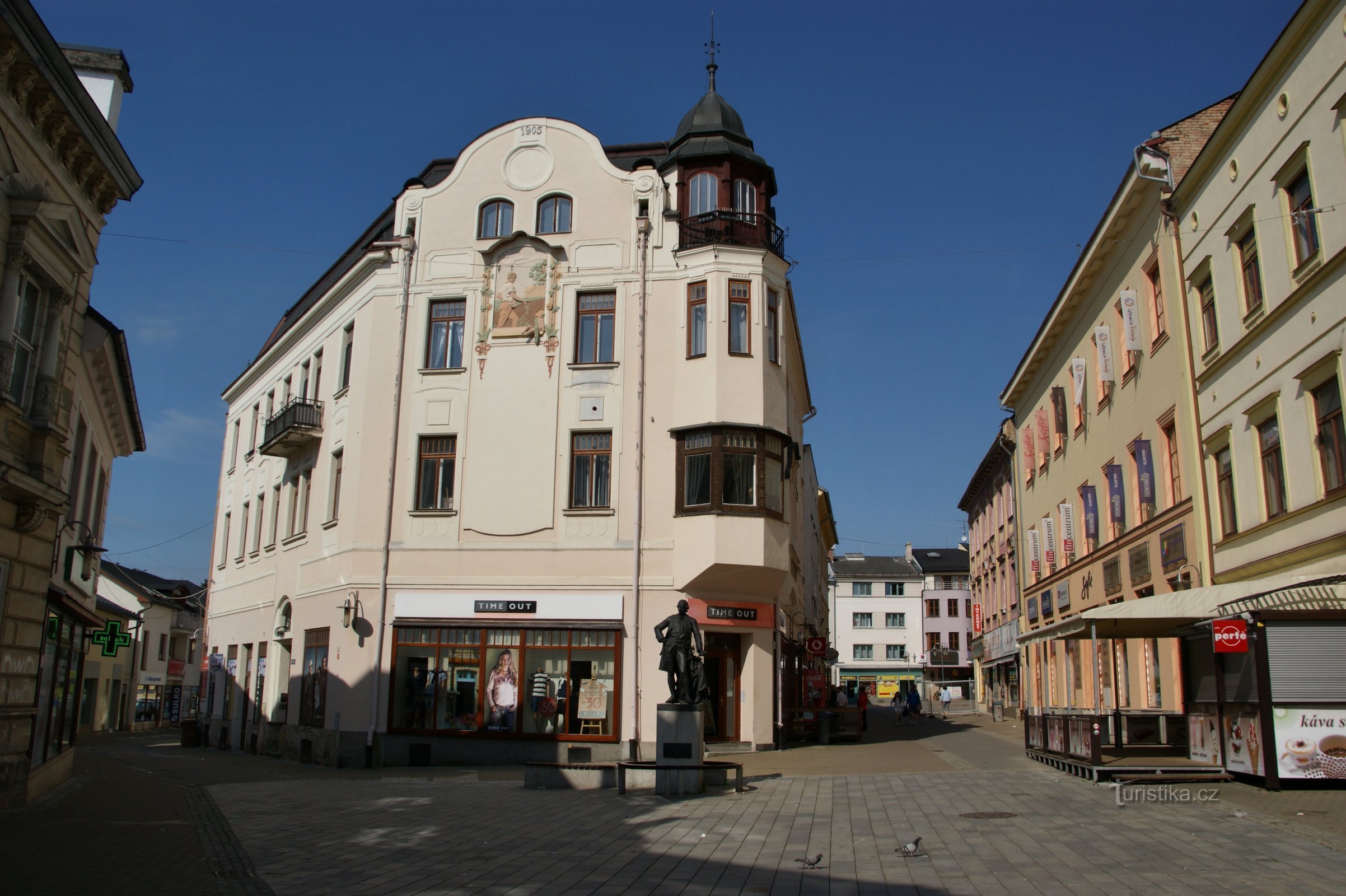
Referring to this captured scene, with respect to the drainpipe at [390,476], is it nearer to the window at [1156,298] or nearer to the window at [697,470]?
the window at [697,470]

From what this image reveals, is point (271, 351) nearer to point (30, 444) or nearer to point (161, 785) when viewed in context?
point (161, 785)

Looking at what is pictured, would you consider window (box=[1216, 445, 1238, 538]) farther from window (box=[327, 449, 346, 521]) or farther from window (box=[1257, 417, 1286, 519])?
window (box=[327, 449, 346, 521])

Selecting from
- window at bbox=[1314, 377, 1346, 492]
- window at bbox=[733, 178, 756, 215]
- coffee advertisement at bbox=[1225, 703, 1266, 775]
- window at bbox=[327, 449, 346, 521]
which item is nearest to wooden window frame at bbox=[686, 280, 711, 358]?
window at bbox=[733, 178, 756, 215]

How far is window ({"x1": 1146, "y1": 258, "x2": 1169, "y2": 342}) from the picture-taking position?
76.3ft

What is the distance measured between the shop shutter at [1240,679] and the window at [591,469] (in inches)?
541

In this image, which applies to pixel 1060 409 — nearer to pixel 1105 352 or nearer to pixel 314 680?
pixel 1105 352

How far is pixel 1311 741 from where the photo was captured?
13.2 meters

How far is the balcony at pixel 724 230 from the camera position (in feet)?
85.0

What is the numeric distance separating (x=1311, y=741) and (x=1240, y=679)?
4.36ft

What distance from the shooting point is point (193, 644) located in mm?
68500

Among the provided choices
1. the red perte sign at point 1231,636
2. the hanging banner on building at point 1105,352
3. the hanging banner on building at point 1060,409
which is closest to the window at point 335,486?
the hanging banner on building at point 1105,352

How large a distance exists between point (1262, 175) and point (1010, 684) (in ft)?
119

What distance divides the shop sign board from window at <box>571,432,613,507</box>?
13.6 feet

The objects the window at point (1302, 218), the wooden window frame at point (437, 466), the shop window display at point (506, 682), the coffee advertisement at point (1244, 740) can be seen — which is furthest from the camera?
the wooden window frame at point (437, 466)
